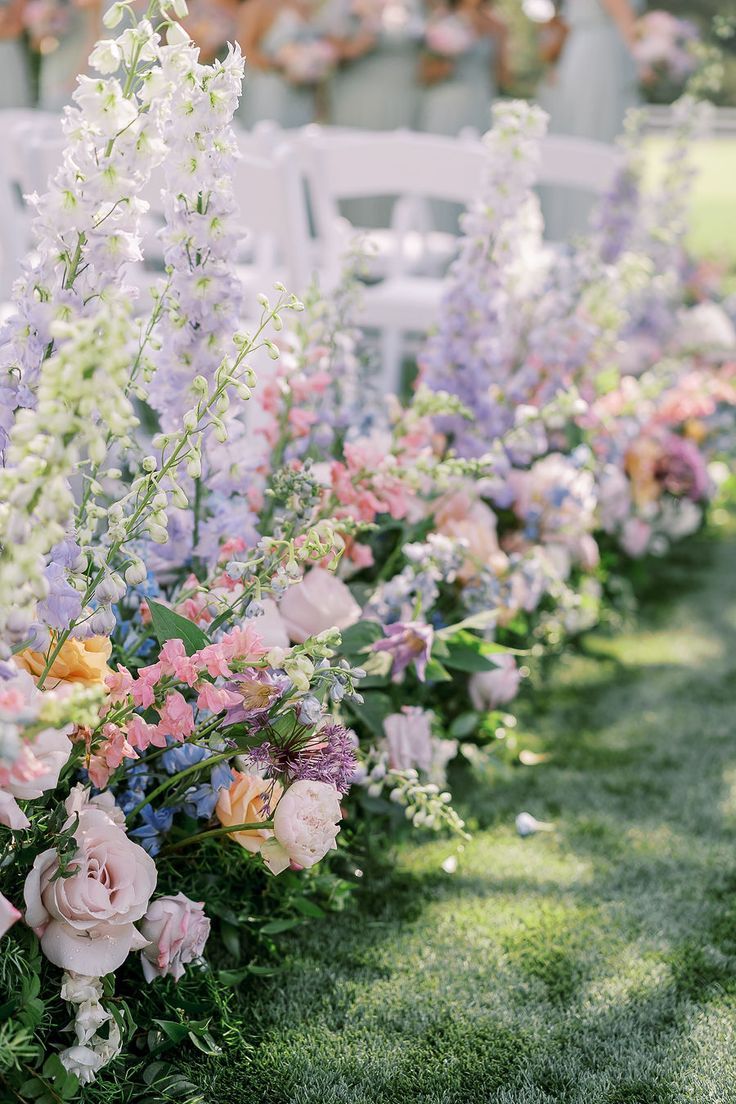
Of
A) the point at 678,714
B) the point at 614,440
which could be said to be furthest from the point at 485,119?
the point at 678,714

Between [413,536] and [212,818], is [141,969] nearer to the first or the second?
[212,818]

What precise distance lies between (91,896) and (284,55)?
465 centimetres

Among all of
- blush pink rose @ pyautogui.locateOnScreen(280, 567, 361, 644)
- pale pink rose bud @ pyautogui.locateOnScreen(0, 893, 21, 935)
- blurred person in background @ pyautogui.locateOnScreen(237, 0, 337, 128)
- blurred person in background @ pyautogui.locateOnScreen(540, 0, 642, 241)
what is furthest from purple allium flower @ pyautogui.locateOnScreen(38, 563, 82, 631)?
blurred person in background @ pyautogui.locateOnScreen(237, 0, 337, 128)

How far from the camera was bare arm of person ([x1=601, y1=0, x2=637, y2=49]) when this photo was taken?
465 centimetres

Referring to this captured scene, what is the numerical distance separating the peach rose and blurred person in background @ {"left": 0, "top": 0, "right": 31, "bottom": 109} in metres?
4.39

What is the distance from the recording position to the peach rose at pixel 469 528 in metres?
2.08

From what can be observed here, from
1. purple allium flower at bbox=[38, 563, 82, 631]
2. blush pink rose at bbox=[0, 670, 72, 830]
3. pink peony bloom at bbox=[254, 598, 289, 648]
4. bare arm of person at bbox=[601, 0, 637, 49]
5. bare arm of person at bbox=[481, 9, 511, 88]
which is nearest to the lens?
blush pink rose at bbox=[0, 670, 72, 830]

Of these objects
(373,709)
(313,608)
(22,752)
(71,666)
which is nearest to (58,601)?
(71,666)

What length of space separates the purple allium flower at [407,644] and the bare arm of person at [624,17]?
371 cm

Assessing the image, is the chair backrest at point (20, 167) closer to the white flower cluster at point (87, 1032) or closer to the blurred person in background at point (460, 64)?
the white flower cluster at point (87, 1032)

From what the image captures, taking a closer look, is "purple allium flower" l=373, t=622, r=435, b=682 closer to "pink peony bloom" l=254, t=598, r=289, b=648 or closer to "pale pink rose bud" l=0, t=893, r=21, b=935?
"pink peony bloom" l=254, t=598, r=289, b=648

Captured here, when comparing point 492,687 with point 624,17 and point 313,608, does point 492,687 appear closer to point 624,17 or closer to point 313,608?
point 313,608

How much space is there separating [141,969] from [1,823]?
375 mm

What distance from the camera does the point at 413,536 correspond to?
6.62 ft
